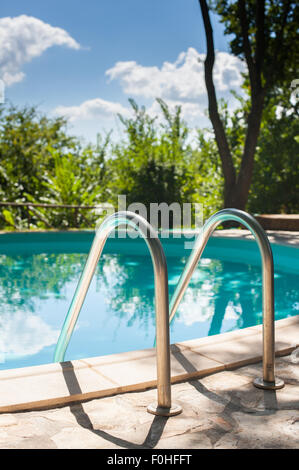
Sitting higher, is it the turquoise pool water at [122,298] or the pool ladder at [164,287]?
the pool ladder at [164,287]

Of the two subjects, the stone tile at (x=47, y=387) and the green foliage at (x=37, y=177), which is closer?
the stone tile at (x=47, y=387)

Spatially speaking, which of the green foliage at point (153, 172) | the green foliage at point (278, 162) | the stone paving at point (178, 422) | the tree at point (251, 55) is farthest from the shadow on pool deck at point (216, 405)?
the green foliage at point (278, 162)

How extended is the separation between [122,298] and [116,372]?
12.2 feet

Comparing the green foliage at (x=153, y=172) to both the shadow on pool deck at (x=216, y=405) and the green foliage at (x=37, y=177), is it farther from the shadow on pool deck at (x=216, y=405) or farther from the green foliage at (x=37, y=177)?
the shadow on pool deck at (x=216, y=405)

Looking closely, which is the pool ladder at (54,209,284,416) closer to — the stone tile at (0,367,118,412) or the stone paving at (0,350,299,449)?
the stone paving at (0,350,299,449)

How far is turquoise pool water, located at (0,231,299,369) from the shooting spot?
438 centimetres

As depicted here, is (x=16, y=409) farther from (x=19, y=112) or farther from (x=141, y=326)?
(x=19, y=112)

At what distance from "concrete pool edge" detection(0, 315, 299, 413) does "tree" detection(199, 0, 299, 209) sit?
31.1ft

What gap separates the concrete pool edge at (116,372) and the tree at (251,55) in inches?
373

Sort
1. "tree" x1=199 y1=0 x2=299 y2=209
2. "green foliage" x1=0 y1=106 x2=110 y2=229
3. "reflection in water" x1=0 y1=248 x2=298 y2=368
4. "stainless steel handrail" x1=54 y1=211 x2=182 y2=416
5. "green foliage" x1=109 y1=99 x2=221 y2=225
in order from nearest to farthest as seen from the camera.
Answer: "stainless steel handrail" x1=54 y1=211 x2=182 y2=416 → "reflection in water" x1=0 y1=248 x2=298 y2=368 → "tree" x1=199 y1=0 x2=299 y2=209 → "green foliage" x1=0 y1=106 x2=110 y2=229 → "green foliage" x1=109 y1=99 x2=221 y2=225

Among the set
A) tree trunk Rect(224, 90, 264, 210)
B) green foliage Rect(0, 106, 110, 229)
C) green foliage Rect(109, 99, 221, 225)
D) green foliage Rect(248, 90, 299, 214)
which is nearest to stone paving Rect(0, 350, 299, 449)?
tree trunk Rect(224, 90, 264, 210)

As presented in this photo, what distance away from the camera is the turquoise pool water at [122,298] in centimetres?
438

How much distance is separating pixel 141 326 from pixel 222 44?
10881 mm

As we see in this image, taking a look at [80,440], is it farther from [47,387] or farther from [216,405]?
[216,405]
